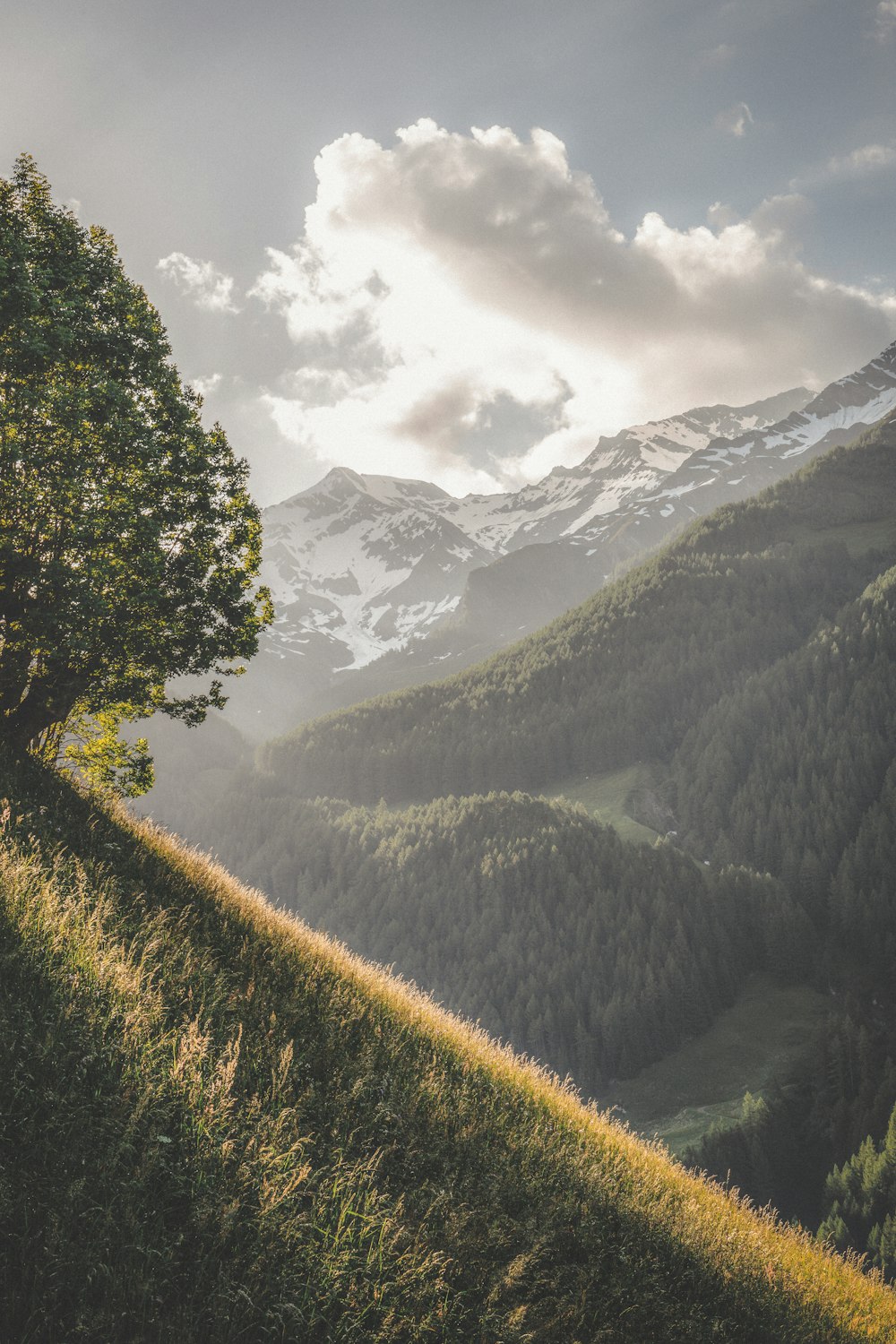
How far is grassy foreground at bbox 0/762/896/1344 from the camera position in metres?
4.96

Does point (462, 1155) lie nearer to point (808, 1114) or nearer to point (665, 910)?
point (808, 1114)

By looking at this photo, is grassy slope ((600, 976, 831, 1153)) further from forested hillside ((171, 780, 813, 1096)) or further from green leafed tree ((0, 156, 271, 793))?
green leafed tree ((0, 156, 271, 793))

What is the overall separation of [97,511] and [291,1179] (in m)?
14.9

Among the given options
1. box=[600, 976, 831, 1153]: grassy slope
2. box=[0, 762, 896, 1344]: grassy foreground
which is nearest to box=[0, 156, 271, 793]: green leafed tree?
box=[0, 762, 896, 1344]: grassy foreground

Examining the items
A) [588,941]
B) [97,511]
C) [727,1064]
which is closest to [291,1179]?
[97,511]

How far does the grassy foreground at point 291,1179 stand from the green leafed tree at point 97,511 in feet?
21.3

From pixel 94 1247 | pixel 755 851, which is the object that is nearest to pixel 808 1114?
pixel 755 851

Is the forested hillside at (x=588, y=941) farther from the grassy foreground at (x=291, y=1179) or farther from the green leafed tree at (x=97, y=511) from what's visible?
the grassy foreground at (x=291, y=1179)

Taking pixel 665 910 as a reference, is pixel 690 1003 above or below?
below

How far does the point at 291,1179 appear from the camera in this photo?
5.90 metres

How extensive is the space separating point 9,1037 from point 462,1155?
5233mm

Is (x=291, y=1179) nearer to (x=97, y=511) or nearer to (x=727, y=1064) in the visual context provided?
(x=97, y=511)

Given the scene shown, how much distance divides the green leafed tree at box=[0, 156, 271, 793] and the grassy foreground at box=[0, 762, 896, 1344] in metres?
6.50

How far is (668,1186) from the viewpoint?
981cm
